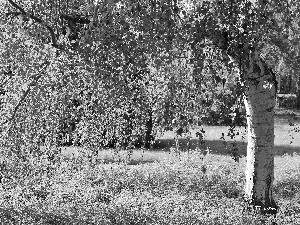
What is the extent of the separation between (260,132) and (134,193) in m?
3.32

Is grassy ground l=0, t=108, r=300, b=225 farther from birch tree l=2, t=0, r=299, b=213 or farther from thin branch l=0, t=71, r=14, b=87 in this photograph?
thin branch l=0, t=71, r=14, b=87

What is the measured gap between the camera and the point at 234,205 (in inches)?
318

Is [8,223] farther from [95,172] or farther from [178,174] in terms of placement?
[178,174]

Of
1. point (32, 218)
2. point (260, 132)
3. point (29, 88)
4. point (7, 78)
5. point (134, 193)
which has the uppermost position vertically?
point (7, 78)

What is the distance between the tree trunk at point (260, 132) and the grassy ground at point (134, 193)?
1.19 ft

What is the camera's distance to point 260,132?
22.6 feet

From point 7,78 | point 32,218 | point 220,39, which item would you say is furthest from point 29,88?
point 220,39

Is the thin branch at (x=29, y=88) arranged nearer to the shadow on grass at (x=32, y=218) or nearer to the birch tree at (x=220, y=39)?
the birch tree at (x=220, y=39)

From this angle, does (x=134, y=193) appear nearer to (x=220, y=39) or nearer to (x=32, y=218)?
(x=32, y=218)

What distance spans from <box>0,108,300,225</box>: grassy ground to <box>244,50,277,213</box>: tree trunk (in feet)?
1.19

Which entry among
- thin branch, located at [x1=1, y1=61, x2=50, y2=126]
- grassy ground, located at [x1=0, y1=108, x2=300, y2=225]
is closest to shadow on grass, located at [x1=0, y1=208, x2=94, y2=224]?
grassy ground, located at [x1=0, y1=108, x2=300, y2=225]

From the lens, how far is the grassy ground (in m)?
7.30

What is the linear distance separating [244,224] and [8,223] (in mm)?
3907

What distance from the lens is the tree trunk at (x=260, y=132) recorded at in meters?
6.71
